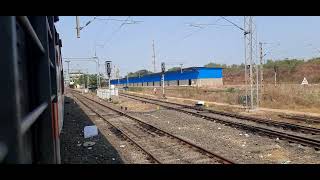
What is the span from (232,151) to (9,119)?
33.8ft

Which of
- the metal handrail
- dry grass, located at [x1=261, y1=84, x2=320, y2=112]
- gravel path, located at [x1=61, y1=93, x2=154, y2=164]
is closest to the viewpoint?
the metal handrail

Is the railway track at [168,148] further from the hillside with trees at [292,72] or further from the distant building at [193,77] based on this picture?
the hillside with trees at [292,72]

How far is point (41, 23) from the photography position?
329 cm

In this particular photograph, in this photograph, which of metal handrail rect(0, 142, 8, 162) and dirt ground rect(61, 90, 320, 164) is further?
dirt ground rect(61, 90, 320, 164)

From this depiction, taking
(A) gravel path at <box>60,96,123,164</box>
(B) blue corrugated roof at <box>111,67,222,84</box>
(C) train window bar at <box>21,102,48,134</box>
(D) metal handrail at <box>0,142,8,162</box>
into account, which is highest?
(B) blue corrugated roof at <box>111,67,222,84</box>

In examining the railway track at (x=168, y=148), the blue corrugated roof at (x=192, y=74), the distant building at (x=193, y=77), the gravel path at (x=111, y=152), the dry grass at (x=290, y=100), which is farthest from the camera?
the distant building at (x=193, y=77)

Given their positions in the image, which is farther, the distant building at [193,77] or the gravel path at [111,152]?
the distant building at [193,77]

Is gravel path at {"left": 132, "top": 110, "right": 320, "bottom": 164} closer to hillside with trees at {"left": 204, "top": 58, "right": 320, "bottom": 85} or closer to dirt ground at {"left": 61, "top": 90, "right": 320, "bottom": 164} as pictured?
dirt ground at {"left": 61, "top": 90, "right": 320, "bottom": 164}

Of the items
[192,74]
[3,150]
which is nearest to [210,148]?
[3,150]

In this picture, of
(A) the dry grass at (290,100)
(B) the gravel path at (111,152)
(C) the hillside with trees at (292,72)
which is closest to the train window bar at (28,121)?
(B) the gravel path at (111,152)

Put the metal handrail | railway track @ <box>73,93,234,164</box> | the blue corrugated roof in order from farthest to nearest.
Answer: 1. the blue corrugated roof
2. railway track @ <box>73,93,234,164</box>
3. the metal handrail

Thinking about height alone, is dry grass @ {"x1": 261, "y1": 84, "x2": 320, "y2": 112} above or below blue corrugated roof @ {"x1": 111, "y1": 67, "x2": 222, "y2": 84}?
below

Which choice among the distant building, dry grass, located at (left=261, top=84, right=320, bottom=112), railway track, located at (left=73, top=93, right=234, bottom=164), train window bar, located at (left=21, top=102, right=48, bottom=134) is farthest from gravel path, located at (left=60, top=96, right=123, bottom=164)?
the distant building
